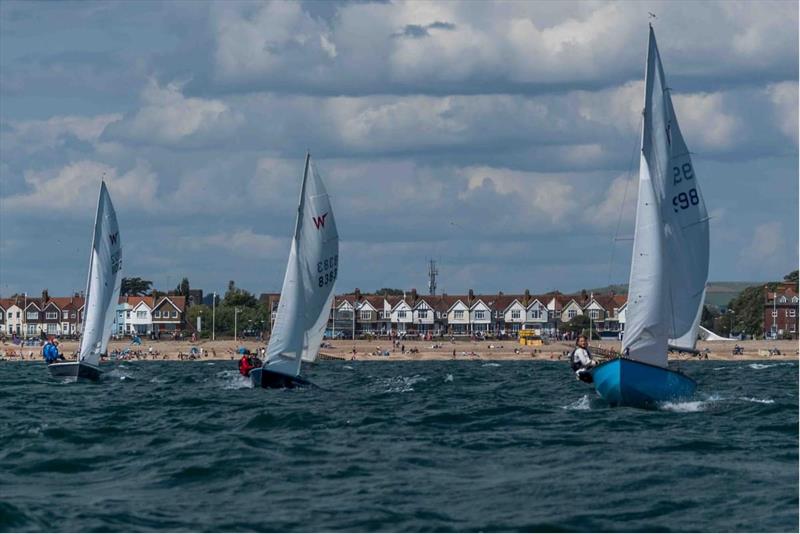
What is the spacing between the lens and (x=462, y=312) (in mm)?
186125

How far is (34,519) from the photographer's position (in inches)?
926

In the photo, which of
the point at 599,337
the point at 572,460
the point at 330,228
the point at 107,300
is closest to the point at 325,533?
the point at 572,460

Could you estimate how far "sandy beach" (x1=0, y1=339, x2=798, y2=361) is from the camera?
12544 cm

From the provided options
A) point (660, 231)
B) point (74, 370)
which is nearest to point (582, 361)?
point (660, 231)

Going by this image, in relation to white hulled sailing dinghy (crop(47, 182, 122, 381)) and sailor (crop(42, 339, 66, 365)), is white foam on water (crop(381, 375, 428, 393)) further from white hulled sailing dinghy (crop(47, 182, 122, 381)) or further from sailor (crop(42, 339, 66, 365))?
sailor (crop(42, 339, 66, 365))

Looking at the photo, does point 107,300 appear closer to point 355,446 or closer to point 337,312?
point 355,446

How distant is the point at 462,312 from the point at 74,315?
4723cm

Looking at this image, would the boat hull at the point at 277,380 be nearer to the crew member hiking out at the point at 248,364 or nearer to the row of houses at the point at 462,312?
the crew member hiking out at the point at 248,364

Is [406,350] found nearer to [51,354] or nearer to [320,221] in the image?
[51,354]

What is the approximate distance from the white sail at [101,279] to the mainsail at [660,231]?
28177 millimetres

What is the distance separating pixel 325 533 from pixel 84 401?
88.0 ft

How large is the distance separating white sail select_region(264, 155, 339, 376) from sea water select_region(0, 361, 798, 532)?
526 centimetres

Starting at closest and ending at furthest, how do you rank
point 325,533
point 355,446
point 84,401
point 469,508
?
point 325,533 < point 469,508 < point 355,446 < point 84,401

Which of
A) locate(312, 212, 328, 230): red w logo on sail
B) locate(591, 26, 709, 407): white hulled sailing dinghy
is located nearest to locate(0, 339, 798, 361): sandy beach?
locate(312, 212, 328, 230): red w logo on sail
